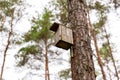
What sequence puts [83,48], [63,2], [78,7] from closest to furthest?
1. [83,48]
2. [78,7]
3. [63,2]

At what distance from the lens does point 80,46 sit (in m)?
2.18

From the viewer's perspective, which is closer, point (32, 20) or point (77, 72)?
point (77, 72)

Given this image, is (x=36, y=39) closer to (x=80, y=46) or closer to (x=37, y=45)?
(x=37, y=45)

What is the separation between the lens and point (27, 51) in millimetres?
10109

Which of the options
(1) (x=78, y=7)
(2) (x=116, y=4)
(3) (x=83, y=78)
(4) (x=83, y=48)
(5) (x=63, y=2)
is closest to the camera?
(3) (x=83, y=78)

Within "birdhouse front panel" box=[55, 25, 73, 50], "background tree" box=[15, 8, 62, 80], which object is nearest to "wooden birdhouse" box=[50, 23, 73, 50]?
"birdhouse front panel" box=[55, 25, 73, 50]

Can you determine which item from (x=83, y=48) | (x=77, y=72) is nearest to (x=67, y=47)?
(x=83, y=48)

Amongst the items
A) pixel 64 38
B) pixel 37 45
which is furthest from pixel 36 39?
pixel 64 38

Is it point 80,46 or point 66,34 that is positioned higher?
point 66,34

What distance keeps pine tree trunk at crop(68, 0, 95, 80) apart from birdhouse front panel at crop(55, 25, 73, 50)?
0.06m

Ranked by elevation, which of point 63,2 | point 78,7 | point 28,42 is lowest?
point 78,7

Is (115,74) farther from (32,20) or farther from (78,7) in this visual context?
(78,7)

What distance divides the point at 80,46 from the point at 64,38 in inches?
10.7

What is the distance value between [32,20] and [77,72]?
9386mm
